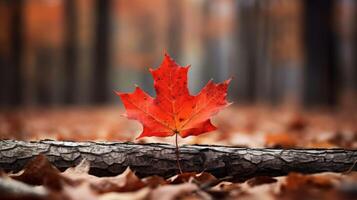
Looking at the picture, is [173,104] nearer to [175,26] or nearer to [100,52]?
[100,52]

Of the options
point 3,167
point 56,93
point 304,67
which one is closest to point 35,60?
point 56,93

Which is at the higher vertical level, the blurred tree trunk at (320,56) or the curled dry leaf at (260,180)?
the blurred tree trunk at (320,56)

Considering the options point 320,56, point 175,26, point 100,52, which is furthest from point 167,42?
point 320,56

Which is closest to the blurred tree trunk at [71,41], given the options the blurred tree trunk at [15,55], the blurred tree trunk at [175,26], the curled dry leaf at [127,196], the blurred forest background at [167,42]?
the blurred forest background at [167,42]

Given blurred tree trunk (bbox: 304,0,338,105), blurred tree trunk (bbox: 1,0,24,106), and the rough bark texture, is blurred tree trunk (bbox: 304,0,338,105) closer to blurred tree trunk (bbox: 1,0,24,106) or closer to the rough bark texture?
the rough bark texture

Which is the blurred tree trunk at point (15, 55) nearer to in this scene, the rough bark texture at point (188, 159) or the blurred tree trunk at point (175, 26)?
the blurred tree trunk at point (175, 26)

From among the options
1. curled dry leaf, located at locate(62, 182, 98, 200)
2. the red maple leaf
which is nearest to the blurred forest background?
the red maple leaf

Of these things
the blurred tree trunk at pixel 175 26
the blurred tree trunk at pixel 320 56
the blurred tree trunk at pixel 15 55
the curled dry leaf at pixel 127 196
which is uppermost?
the blurred tree trunk at pixel 175 26
